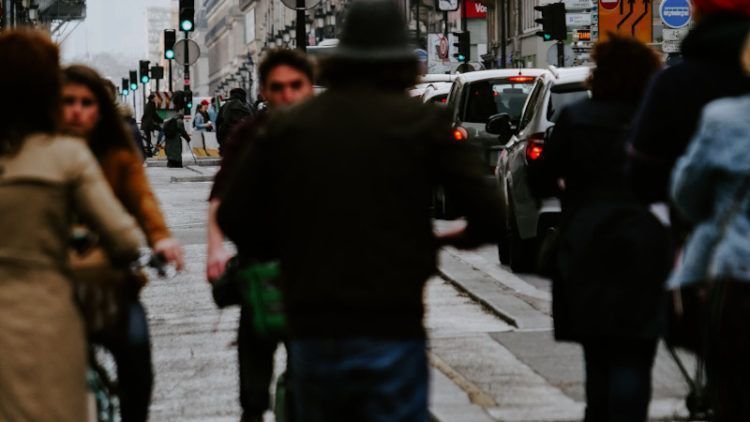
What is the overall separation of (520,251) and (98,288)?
9.79 metres

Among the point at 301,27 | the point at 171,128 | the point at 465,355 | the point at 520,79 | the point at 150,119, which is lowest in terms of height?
the point at 150,119

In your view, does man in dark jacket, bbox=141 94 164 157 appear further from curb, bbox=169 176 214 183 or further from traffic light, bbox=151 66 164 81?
curb, bbox=169 176 214 183

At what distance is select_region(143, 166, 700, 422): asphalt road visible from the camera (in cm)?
837

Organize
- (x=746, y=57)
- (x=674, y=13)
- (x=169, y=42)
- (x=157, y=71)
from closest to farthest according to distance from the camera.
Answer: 1. (x=746, y=57)
2. (x=674, y=13)
3. (x=169, y=42)
4. (x=157, y=71)

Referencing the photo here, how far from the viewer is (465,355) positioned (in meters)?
10.1

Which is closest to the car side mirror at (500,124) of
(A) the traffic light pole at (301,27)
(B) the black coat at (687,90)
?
(A) the traffic light pole at (301,27)

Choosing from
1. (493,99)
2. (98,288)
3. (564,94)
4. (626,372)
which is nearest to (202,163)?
(493,99)

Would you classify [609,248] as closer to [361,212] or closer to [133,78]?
[361,212]

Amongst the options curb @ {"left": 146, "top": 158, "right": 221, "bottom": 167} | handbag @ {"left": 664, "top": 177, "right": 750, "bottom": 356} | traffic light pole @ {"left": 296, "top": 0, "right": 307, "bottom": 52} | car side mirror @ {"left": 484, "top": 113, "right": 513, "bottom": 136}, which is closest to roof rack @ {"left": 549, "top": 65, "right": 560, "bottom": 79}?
car side mirror @ {"left": 484, "top": 113, "right": 513, "bottom": 136}

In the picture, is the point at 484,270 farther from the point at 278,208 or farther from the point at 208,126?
the point at 208,126

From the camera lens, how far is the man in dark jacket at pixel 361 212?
4289mm

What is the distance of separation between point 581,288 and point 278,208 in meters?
1.97

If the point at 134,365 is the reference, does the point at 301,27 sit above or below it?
above

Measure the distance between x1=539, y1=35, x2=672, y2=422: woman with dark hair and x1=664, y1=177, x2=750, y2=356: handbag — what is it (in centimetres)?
70
